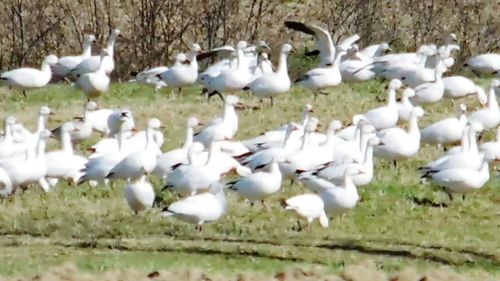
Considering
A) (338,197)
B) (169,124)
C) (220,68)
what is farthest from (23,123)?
(338,197)

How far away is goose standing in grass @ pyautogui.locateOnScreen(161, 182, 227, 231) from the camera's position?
14719 millimetres

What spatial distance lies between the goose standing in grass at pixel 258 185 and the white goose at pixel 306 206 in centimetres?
57

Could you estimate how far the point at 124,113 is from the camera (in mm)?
20266

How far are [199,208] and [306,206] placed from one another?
1076 mm

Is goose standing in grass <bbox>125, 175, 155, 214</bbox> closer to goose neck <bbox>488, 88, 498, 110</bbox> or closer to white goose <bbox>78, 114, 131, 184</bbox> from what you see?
white goose <bbox>78, 114, 131, 184</bbox>

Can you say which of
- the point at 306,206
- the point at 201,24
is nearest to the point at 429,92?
the point at 306,206

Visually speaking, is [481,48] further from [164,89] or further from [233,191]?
[233,191]

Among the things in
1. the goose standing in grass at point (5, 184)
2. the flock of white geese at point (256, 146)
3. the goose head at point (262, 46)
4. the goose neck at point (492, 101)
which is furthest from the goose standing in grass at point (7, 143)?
the goose head at point (262, 46)

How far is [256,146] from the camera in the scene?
61.7ft

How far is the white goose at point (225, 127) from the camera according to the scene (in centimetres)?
1942

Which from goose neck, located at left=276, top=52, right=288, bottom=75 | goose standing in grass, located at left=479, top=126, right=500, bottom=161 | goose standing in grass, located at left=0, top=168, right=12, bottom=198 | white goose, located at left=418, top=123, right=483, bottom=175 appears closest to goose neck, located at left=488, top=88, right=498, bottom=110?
goose standing in grass, located at left=479, top=126, right=500, bottom=161

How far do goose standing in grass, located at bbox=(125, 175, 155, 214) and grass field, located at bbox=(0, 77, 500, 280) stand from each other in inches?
6.6

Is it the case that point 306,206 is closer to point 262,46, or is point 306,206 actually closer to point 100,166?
point 100,166

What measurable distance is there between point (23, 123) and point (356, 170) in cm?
725
